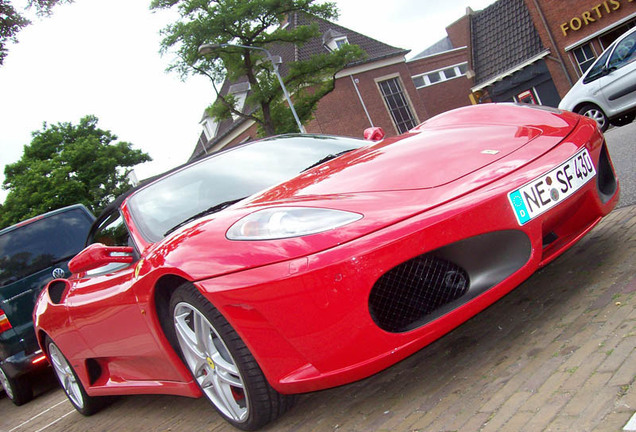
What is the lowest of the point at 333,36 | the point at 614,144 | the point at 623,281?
the point at 614,144

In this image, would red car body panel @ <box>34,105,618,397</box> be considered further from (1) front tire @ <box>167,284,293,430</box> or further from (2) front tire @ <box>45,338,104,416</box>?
(2) front tire @ <box>45,338,104,416</box>

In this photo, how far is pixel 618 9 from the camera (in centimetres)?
2403

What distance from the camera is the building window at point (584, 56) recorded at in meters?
26.0

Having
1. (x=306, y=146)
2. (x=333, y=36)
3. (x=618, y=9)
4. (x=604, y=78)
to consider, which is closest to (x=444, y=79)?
(x=333, y=36)

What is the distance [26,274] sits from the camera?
6777 mm

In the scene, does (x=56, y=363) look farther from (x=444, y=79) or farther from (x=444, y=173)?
(x=444, y=79)

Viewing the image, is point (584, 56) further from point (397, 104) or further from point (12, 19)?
point (12, 19)

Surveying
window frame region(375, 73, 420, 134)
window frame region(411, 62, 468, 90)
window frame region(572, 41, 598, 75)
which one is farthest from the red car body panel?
window frame region(411, 62, 468, 90)

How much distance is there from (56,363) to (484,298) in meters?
3.64

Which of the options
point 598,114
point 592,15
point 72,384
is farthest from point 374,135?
point 592,15

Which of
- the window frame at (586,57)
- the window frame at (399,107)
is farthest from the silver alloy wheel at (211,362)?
the window frame at (399,107)

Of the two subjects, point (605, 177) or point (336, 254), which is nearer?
point (336, 254)

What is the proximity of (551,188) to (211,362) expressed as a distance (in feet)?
5.32

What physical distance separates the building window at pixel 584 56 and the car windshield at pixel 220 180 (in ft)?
83.1
